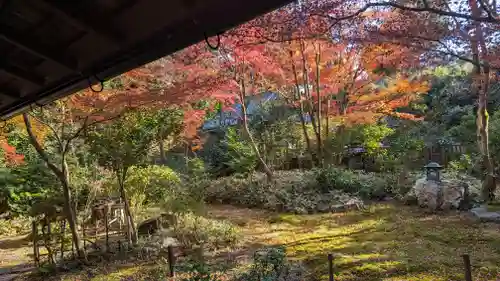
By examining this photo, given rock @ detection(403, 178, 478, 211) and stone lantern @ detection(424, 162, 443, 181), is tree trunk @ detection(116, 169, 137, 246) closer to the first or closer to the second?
rock @ detection(403, 178, 478, 211)

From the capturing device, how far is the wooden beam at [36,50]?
5.30ft

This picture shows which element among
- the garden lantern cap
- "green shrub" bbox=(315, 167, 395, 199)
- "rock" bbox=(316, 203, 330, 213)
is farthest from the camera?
"green shrub" bbox=(315, 167, 395, 199)

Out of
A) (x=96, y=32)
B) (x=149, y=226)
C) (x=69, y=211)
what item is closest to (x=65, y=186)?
(x=69, y=211)

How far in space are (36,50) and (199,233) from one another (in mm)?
4040

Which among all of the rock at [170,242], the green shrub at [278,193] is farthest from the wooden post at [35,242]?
the green shrub at [278,193]

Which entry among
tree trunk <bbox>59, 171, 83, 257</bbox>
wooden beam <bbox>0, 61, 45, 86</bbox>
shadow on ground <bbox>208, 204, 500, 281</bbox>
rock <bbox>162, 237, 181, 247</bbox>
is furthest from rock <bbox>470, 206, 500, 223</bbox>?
wooden beam <bbox>0, 61, 45, 86</bbox>

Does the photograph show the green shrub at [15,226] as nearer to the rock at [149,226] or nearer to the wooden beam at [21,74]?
the rock at [149,226]

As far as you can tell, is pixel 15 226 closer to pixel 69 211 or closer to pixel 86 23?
pixel 69 211

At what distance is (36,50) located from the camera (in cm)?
175

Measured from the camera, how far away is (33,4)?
1.42 metres

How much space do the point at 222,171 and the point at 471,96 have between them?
887 cm

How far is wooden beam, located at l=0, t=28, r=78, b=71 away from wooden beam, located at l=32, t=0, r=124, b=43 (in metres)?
0.30

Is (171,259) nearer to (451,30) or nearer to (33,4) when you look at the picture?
(33,4)

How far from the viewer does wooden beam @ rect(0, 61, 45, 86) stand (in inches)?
77.2
